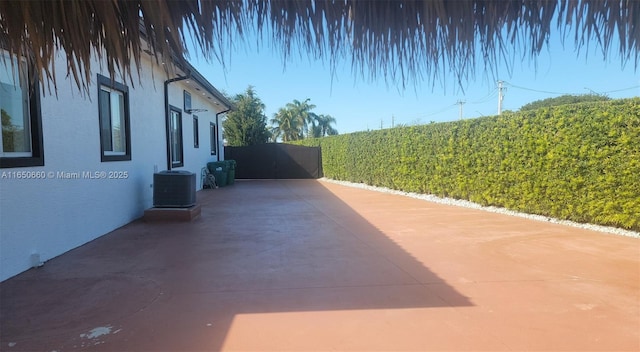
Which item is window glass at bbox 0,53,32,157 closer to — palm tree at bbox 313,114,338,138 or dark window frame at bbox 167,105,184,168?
dark window frame at bbox 167,105,184,168

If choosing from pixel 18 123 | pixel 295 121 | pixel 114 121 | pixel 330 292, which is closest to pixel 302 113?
pixel 295 121

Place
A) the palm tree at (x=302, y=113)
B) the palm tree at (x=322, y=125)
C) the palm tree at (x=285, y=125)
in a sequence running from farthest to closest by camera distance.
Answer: the palm tree at (x=322, y=125) → the palm tree at (x=302, y=113) → the palm tree at (x=285, y=125)

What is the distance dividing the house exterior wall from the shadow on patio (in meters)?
0.26

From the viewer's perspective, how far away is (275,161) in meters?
20.2

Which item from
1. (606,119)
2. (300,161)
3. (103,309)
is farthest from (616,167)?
(300,161)

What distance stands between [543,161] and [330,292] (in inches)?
225

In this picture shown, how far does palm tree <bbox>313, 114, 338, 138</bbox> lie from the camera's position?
4292 centimetres

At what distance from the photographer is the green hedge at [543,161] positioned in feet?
19.5

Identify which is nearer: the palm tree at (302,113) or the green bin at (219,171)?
the green bin at (219,171)

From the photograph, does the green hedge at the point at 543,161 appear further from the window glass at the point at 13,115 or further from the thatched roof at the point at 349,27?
the window glass at the point at 13,115

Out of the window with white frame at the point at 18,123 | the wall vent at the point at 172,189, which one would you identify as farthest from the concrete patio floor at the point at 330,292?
the window with white frame at the point at 18,123

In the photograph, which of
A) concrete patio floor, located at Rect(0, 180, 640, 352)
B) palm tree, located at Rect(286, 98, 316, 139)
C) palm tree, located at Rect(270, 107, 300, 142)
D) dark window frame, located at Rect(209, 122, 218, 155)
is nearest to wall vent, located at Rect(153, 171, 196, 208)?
concrete patio floor, located at Rect(0, 180, 640, 352)

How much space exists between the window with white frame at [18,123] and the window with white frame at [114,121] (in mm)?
1443

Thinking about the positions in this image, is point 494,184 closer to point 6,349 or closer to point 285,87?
point 285,87
